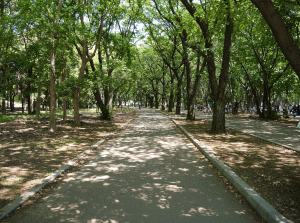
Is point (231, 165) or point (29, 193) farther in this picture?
point (231, 165)

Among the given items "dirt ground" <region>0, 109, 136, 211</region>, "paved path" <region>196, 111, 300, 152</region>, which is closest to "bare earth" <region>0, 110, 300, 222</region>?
"dirt ground" <region>0, 109, 136, 211</region>

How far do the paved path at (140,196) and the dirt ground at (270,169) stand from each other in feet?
1.68

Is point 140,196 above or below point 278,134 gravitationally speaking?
below

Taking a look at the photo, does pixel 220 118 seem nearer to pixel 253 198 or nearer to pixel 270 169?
pixel 270 169

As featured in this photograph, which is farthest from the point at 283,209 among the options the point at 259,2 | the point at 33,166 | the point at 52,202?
the point at 33,166

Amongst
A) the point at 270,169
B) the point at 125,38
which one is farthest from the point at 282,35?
the point at 125,38

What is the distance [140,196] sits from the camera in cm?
381

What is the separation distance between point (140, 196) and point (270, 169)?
3.19 meters

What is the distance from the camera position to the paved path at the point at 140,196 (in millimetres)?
3135

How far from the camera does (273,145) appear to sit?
7863 mm

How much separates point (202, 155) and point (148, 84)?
41015mm

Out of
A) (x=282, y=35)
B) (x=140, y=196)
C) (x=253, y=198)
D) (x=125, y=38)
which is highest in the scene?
(x=125, y=38)

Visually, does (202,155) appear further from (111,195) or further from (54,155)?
(54,155)

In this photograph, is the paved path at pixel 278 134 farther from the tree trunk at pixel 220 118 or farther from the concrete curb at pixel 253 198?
the concrete curb at pixel 253 198
